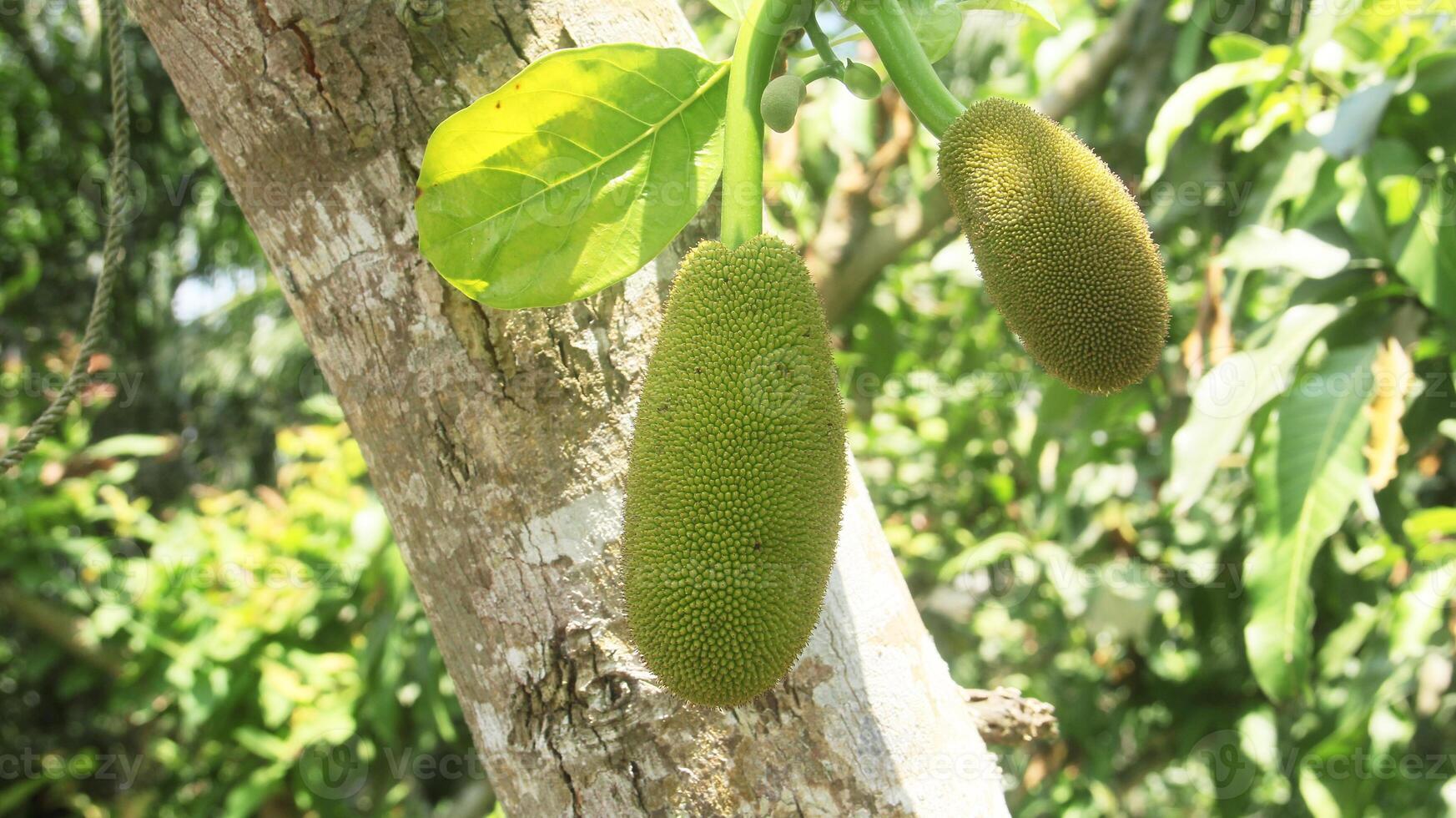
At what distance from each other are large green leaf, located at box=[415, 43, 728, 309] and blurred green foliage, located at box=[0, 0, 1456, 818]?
904mm

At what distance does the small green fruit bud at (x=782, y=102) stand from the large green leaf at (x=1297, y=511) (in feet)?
3.07

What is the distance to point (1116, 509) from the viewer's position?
244 centimetres

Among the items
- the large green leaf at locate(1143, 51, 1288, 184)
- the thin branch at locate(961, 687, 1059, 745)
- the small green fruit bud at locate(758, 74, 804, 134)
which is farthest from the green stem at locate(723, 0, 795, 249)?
the large green leaf at locate(1143, 51, 1288, 184)

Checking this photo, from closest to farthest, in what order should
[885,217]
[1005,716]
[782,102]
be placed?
[782,102] < [1005,716] < [885,217]

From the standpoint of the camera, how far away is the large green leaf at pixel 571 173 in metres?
0.71

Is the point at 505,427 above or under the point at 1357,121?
above

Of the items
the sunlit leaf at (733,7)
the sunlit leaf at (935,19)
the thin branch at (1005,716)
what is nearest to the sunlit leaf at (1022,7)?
the sunlit leaf at (935,19)

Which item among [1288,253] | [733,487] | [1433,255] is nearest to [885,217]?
[1288,253]

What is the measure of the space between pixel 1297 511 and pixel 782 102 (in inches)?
37.7

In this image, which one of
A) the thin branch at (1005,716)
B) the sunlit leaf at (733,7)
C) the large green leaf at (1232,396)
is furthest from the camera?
the large green leaf at (1232,396)

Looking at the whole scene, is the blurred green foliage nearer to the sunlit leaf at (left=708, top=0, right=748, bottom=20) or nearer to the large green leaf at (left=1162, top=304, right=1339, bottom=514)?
the large green leaf at (left=1162, top=304, right=1339, bottom=514)

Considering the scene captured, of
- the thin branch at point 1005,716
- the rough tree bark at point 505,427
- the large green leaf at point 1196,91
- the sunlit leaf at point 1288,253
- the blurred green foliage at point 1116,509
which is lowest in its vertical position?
the blurred green foliage at point 1116,509

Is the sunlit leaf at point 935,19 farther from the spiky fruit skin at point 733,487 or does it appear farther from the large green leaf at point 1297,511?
the large green leaf at point 1297,511

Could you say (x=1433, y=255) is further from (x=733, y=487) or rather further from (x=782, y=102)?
(x=733, y=487)
